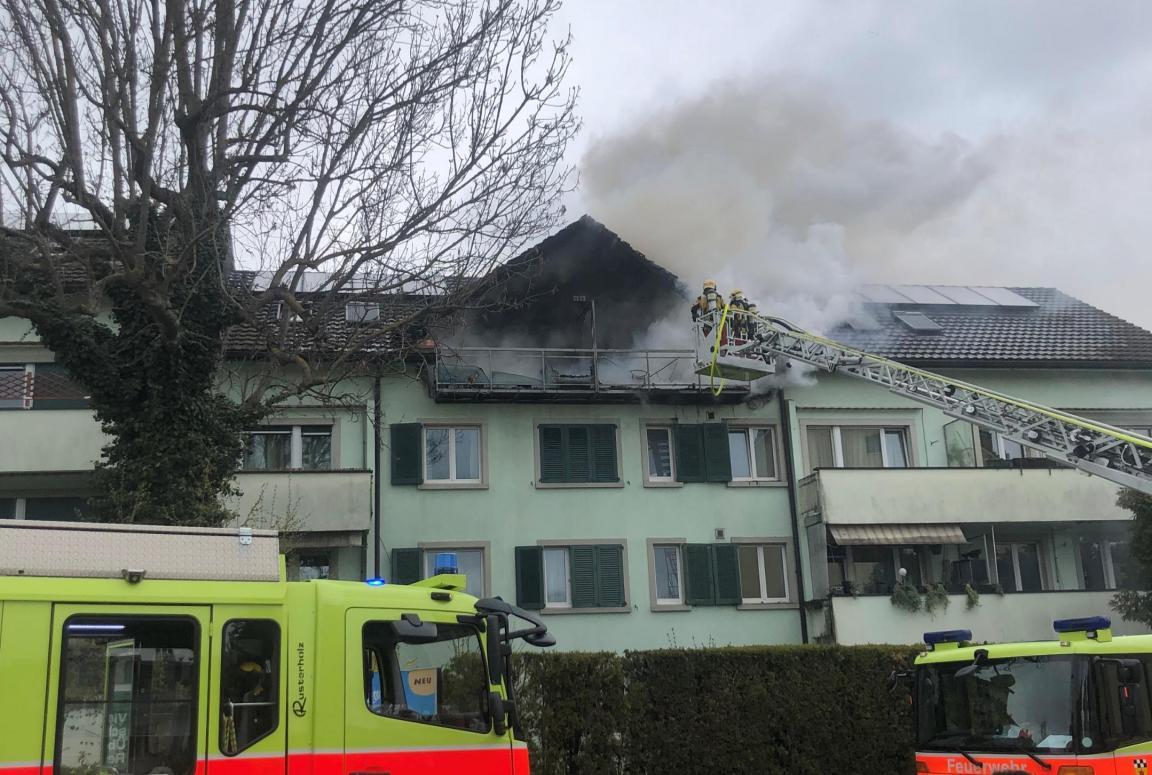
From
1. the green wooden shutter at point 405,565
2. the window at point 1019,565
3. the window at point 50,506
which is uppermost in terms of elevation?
the window at point 50,506

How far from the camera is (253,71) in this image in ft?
40.7

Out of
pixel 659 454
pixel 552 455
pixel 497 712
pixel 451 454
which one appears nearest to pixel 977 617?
pixel 659 454

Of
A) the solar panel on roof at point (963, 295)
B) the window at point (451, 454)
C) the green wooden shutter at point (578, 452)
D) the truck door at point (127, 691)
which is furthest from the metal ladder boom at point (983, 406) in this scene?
the truck door at point (127, 691)

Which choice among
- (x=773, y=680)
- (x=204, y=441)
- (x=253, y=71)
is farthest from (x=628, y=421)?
(x=253, y=71)

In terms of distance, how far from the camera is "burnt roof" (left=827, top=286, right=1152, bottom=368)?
23.0 m

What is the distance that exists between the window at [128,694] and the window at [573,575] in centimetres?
1371

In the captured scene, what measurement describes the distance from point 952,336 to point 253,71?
17165 millimetres

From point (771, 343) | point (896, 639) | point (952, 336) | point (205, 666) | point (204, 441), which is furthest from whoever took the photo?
point (952, 336)

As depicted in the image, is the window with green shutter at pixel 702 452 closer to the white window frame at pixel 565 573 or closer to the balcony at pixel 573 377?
the balcony at pixel 573 377

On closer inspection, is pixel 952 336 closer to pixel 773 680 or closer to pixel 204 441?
pixel 773 680

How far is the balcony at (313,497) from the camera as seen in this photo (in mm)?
18797

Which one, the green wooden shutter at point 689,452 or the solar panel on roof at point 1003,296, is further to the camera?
the solar panel on roof at point 1003,296

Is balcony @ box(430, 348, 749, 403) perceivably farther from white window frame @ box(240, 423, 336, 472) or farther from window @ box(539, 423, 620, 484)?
white window frame @ box(240, 423, 336, 472)

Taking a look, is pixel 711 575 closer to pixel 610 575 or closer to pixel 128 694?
pixel 610 575
